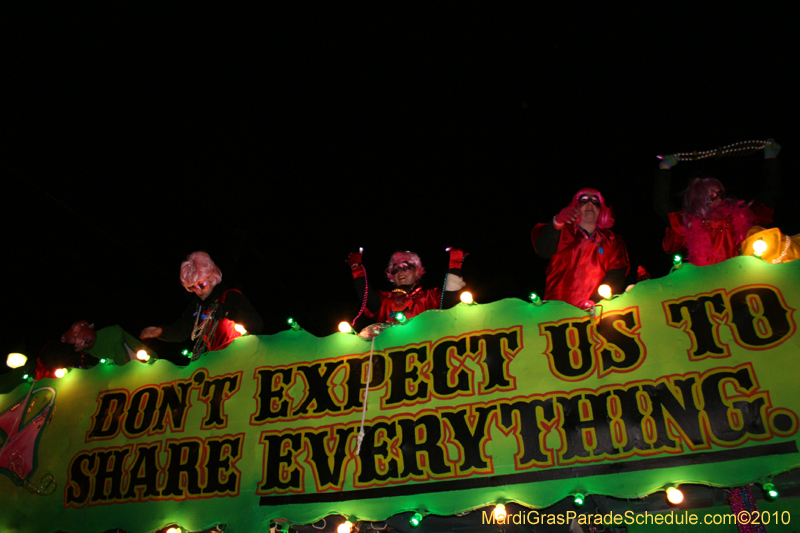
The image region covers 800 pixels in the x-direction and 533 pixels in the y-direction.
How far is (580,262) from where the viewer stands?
3.82 m

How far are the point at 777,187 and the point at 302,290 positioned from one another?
6343mm

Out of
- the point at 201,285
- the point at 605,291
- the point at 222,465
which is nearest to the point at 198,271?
the point at 201,285

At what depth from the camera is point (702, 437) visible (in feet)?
7.64

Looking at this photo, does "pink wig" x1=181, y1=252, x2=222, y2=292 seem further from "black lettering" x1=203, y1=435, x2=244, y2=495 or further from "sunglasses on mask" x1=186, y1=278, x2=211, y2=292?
"black lettering" x1=203, y1=435, x2=244, y2=495

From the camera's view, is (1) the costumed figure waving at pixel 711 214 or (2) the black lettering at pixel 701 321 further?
(1) the costumed figure waving at pixel 711 214

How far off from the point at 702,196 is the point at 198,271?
4.23 m

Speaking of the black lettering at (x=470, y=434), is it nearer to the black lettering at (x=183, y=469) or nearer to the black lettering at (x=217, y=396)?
the black lettering at (x=217, y=396)

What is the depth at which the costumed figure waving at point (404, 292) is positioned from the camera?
13.6 feet

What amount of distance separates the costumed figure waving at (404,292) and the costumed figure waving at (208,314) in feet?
3.15

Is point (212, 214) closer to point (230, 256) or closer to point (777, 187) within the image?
point (230, 256)

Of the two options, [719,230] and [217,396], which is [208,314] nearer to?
[217,396]

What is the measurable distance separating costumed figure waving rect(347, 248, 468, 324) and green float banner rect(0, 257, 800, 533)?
0.96 meters

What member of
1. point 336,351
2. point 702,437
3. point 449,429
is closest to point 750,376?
point 702,437

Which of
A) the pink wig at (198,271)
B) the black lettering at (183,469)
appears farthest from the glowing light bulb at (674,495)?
the pink wig at (198,271)
